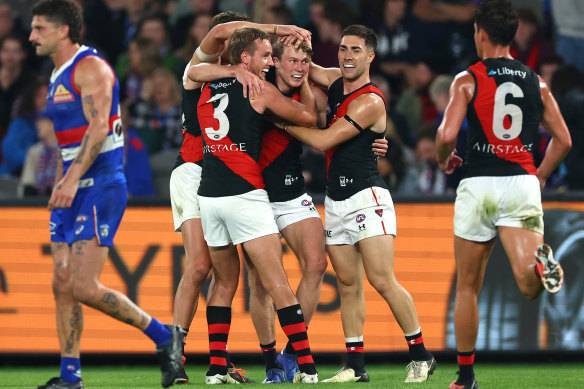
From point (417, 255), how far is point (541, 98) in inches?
116

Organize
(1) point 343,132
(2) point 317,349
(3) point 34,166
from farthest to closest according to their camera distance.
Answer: (3) point 34,166
(2) point 317,349
(1) point 343,132

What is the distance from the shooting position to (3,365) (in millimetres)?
9781

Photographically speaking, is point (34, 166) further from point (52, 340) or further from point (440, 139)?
point (440, 139)

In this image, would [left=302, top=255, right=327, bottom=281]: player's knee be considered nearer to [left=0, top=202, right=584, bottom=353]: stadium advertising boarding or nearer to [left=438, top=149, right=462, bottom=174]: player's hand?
[left=438, top=149, right=462, bottom=174]: player's hand

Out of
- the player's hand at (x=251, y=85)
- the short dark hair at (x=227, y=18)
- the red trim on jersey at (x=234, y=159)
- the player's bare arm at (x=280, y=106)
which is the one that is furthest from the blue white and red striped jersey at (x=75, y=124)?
the short dark hair at (x=227, y=18)

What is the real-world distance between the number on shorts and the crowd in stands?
12.5 ft

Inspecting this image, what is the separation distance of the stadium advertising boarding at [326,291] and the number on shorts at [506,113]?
278 centimetres

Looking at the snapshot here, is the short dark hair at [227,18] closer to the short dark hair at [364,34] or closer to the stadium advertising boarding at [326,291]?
the short dark hair at [364,34]

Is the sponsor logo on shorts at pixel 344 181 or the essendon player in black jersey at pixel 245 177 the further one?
the sponsor logo on shorts at pixel 344 181

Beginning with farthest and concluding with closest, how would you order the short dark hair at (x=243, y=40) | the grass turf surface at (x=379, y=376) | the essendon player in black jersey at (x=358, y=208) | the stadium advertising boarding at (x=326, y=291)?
the stadium advertising boarding at (x=326, y=291)
the grass turf surface at (x=379, y=376)
the essendon player in black jersey at (x=358, y=208)
the short dark hair at (x=243, y=40)

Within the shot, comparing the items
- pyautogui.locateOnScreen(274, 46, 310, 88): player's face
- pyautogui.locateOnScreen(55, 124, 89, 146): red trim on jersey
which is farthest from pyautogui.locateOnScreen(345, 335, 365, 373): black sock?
pyautogui.locateOnScreen(55, 124, 89, 146): red trim on jersey

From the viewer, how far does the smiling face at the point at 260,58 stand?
287 inches

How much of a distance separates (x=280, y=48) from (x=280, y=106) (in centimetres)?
59

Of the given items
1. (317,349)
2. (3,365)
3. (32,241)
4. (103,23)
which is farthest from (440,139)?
(103,23)
